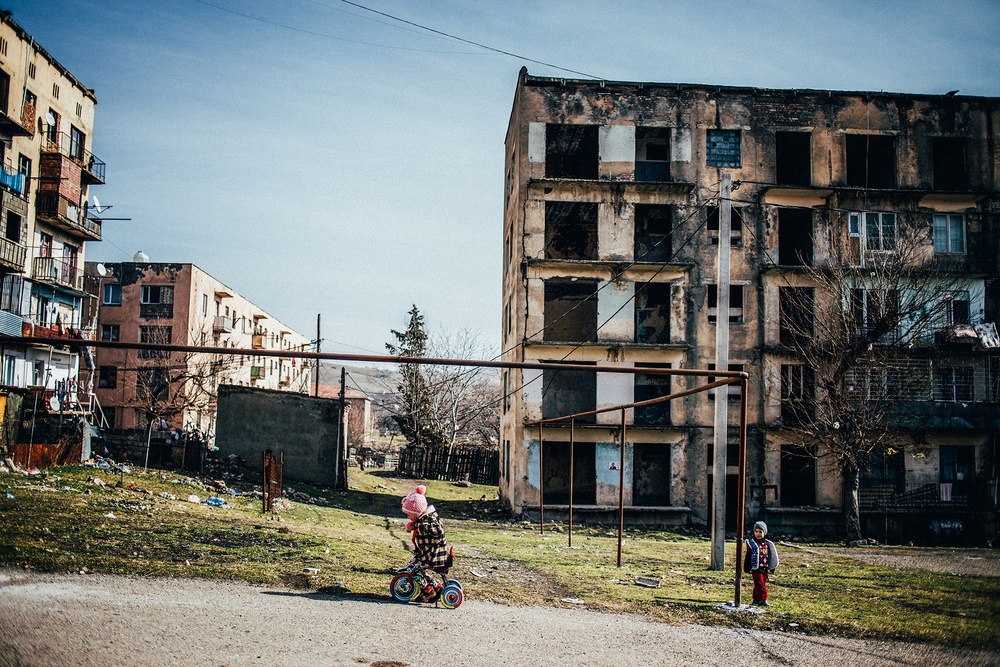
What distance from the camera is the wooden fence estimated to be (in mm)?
39844

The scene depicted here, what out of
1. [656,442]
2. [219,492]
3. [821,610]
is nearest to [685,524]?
[656,442]

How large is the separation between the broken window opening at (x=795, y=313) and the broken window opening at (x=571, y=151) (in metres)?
9.85

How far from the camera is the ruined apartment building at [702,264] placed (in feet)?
87.9

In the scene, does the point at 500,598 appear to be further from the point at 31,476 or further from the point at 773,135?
the point at 773,135

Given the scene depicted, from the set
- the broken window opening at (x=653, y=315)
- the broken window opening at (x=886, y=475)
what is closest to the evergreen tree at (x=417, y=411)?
the broken window opening at (x=653, y=315)

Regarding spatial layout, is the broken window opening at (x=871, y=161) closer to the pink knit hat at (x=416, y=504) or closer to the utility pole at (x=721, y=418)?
the utility pole at (x=721, y=418)

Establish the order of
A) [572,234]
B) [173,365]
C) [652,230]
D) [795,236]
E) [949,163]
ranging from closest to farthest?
1. [652,230]
2. [795,236]
3. [572,234]
4. [949,163]
5. [173,365]

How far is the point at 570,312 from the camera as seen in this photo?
28922mm

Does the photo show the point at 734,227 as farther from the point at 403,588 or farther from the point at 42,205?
the point at 42,205

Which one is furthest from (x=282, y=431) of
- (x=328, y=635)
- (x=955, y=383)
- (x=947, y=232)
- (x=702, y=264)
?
(x=947, y=232)

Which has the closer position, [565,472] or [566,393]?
[565,472]

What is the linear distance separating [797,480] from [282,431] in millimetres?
22355

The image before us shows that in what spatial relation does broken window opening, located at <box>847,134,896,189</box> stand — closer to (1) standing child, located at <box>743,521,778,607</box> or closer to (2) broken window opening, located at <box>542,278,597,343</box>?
(2) broken window opening, located at <box>542,278,597,343</box>

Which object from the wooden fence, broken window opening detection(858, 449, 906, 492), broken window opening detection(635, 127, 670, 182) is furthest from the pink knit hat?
the wooden fence
